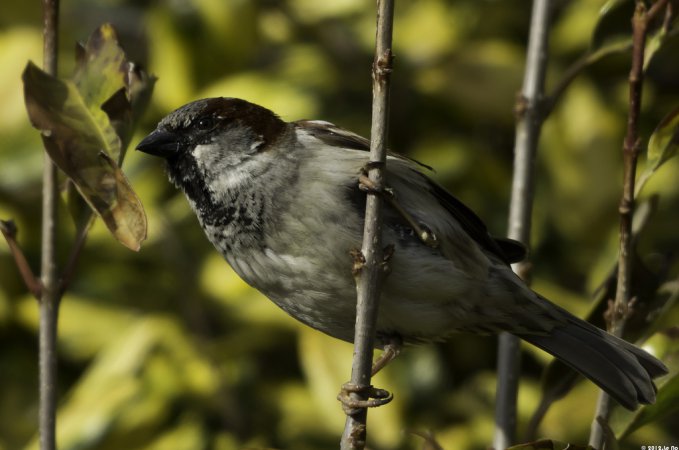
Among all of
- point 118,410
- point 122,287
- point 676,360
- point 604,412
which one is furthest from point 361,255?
point 122,287

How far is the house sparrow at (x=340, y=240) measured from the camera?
6.52 ft

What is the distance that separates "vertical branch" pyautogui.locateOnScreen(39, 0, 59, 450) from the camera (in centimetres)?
155

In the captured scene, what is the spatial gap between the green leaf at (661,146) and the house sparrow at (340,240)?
394 mm

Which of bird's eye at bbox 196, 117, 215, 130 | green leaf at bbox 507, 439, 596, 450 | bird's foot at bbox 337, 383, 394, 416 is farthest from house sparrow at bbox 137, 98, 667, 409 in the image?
green leaf at bbox 507, 439, 596, 450

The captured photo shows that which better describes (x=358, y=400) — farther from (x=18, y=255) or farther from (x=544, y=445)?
(x=18, y=255)

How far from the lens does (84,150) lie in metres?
1.54

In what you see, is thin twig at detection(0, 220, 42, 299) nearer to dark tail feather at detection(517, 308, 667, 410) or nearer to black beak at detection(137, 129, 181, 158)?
black beak at detection(137, 129, 181, 158)

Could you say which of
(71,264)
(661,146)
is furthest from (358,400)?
(661,146)

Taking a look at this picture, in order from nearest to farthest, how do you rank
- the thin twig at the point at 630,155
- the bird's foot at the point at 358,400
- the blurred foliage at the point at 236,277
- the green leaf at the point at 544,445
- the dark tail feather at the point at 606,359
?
the green leaf at the point at 544,445 → the thin twig at the point at 630,155 → the bird's foot at the point at 358,400 → the dark tail feather at the point at 606,359 → the blurred foliage at the point at 236,277

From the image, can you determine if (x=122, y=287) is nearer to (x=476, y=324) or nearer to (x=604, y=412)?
(x=476, y=324)

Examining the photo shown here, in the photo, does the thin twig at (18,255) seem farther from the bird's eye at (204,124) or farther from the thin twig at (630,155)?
the thin twig at (630,155)

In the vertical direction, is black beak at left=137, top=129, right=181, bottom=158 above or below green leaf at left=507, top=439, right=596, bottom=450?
above

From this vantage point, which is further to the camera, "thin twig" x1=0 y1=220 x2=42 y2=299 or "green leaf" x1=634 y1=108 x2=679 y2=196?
"green leaf" x1=634 y1=108 x2=679 y2=196

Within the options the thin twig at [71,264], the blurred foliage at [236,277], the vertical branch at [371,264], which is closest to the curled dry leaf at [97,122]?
the thin twig at [71,264]
